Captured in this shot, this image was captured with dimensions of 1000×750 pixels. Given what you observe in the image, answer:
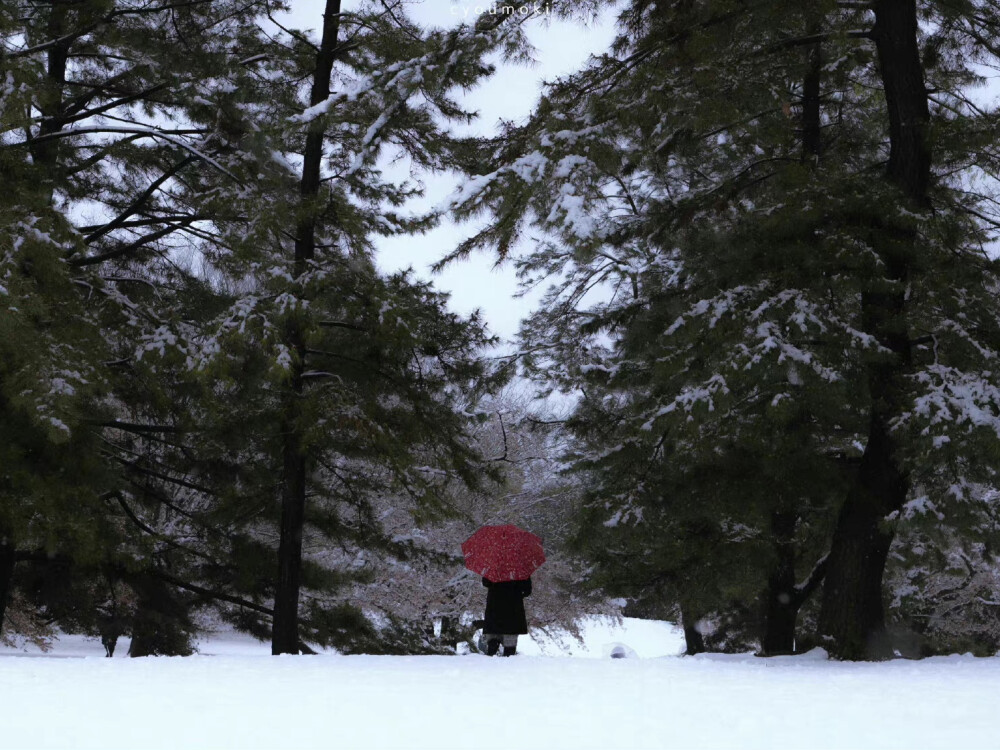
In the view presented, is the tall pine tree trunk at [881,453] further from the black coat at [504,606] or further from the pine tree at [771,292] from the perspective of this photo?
the black coat at [504,606]

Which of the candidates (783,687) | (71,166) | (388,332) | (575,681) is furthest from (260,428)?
(783,687)

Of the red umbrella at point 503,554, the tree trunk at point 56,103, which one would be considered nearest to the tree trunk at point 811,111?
the red umbrella at point 503,554

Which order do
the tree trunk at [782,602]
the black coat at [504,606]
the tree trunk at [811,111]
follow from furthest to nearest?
1. the tree trunk at [782,602]
2. the tree trunk at [811,111]
3. the black coat at [504,606]

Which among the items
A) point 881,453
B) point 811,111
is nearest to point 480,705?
point 881,453

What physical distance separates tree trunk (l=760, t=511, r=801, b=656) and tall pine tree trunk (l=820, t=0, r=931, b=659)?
9.25ft

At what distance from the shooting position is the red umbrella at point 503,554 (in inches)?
352

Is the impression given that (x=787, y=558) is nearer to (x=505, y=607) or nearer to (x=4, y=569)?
(x=505, y=607)

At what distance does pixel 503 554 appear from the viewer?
8.96 m

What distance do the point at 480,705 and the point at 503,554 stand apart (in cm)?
363

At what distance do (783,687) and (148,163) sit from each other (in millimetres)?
10528

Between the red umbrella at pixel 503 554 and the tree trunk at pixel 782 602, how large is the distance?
4.66 metres

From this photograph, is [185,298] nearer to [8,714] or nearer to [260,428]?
[260,428]

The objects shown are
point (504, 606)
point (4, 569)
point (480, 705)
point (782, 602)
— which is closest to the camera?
point (480, 705)

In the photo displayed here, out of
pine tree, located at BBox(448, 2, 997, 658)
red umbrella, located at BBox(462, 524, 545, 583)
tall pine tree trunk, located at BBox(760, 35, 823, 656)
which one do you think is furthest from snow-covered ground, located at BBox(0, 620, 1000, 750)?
tall pine tree trunk, located at BBox(760, 35, 823, 656)
